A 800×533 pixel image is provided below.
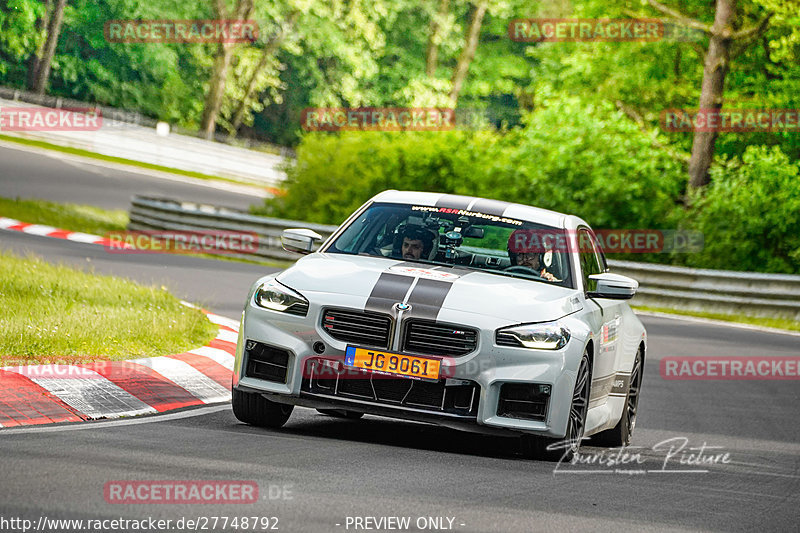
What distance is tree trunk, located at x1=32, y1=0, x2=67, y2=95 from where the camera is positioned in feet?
191

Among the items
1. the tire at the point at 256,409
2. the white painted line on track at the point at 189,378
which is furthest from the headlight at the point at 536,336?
the white painted line on track at the point at 189,378

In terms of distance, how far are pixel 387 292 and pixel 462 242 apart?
1.36 meters

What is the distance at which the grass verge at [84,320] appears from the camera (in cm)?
1037

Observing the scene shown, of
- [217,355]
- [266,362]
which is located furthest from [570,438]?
[217,355]

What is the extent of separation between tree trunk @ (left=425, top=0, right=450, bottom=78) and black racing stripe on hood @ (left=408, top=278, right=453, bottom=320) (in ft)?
Answer: 201

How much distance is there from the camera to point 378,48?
70.5m

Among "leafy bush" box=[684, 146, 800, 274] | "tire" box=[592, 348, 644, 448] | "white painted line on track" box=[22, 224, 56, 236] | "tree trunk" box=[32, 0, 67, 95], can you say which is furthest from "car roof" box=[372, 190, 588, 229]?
"tree trunk" box=[32, 0, 67, 95]

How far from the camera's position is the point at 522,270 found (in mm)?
9484

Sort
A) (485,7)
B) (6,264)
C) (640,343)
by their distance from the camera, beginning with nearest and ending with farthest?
(640,343)
(6,264)
(485,7)

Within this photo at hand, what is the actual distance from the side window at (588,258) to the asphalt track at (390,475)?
1.24m

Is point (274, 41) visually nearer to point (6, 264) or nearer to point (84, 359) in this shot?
point (6, 264)

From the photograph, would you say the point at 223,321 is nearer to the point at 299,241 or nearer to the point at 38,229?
the point at 299,241

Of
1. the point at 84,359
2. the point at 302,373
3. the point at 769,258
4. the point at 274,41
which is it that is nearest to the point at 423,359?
the point at 302,373

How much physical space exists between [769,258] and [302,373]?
19.4 meters
